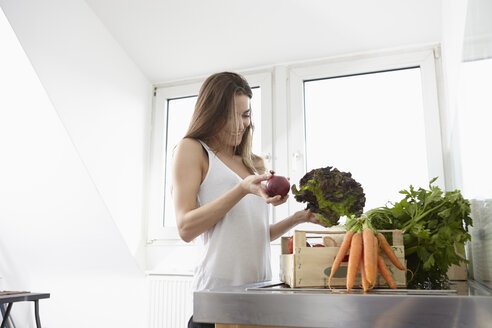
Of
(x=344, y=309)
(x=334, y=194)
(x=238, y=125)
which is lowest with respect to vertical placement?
(x=344, y=309)

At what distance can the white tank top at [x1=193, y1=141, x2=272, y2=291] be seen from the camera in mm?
1335

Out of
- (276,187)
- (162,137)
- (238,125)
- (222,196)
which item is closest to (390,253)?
(276,187)

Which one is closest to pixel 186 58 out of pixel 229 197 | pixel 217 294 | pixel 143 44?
pixel 143 44

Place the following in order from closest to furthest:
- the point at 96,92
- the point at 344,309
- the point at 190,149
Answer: the point at 344,309
the point at 190,149
the point at 96,92

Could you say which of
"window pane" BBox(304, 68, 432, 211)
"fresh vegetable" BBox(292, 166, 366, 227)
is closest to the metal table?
"window pane" BBox(304, 68, 432, 211)

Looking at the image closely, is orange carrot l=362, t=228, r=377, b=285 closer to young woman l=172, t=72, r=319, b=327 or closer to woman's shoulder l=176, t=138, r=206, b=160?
young woman l=172, t=72, r=319, b=327

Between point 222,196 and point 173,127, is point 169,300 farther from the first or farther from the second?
point 222,196

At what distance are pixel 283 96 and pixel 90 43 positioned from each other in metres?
1.25

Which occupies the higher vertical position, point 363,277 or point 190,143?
point 190,143

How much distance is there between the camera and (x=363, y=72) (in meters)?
2.84

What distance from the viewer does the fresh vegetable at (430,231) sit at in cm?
111

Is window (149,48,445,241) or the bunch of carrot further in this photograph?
window (149,48,445,241)

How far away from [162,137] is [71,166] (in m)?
0.82

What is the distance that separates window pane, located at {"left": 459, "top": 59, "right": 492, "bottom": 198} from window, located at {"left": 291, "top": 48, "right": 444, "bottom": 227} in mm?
1350
